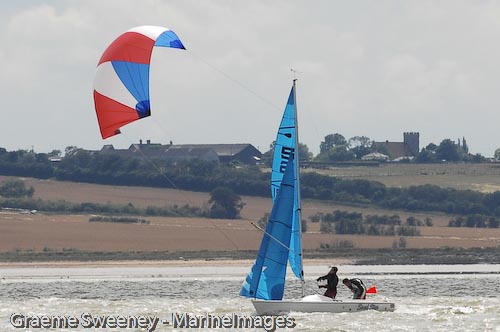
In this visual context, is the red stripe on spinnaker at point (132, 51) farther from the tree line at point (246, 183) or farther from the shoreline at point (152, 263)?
the tree line at point (246, 183)

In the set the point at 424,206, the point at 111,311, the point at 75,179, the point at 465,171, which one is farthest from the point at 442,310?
the point at 465,171

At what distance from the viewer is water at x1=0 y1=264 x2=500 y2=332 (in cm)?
4253

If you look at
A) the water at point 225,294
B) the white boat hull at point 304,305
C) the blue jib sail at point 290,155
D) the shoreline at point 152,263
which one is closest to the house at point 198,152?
the shoreline at point 152,263

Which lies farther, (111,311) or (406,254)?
(406,254)

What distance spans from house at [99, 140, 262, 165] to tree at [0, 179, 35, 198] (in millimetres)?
20901

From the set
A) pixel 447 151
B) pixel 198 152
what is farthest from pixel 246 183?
pixel 447 151

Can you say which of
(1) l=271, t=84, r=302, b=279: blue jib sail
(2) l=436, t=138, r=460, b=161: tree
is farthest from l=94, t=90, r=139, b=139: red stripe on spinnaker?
(2) l=436, t=138, r=460, b=161: tree

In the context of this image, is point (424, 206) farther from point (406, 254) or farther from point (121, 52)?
point (121, 52)

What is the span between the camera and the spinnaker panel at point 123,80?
41844 mm

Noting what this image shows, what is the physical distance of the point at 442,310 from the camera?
45938 millimetres

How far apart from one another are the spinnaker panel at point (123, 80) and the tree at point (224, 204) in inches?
2669

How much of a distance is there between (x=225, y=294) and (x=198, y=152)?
101740mm

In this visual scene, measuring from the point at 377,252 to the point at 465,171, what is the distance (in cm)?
6572

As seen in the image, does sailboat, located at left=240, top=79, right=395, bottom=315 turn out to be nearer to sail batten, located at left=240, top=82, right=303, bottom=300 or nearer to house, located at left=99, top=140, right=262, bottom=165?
sail batten, located at left=240, top=82, right=303, bottom=300
